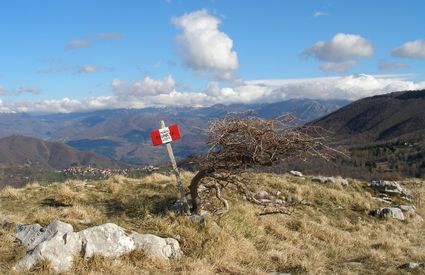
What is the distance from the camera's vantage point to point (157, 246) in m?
10.8

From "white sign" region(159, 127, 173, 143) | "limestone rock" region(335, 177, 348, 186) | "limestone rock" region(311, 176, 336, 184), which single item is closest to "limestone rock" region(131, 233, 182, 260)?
"white sign" region(159, 127, 173, 143)

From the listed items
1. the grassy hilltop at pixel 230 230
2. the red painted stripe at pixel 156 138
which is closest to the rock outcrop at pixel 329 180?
the grassy hilltop at pixel 230 230

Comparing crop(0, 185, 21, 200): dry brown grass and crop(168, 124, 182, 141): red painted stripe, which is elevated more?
crop(168, 124, 182, 141): red painted stripe

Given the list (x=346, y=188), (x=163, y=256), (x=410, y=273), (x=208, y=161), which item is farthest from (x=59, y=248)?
(x=346, y=188)

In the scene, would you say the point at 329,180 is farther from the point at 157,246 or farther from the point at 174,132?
the point at 157,246

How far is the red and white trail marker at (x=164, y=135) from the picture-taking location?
14.2 metres

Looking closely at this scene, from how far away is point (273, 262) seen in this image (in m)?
11.5

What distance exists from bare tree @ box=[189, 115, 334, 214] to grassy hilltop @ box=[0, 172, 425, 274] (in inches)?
51.8

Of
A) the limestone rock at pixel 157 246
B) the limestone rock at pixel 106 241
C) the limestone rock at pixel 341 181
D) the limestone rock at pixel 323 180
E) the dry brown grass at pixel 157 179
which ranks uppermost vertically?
the limestone rock at pixel 106 241

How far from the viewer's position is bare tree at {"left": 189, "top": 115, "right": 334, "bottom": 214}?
41.2 feet

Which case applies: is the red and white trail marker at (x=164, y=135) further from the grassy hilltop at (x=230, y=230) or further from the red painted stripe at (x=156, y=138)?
the grassy hilltop at (x=230, y=230)

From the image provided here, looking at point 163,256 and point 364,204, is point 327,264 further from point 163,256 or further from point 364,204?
point 364,204

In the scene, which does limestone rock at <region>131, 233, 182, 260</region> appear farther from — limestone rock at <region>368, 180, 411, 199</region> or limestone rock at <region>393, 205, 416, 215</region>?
limestone rock at <region>368, 180, 411, 199</region>

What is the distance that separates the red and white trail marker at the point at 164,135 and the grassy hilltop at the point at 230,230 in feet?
7.59
